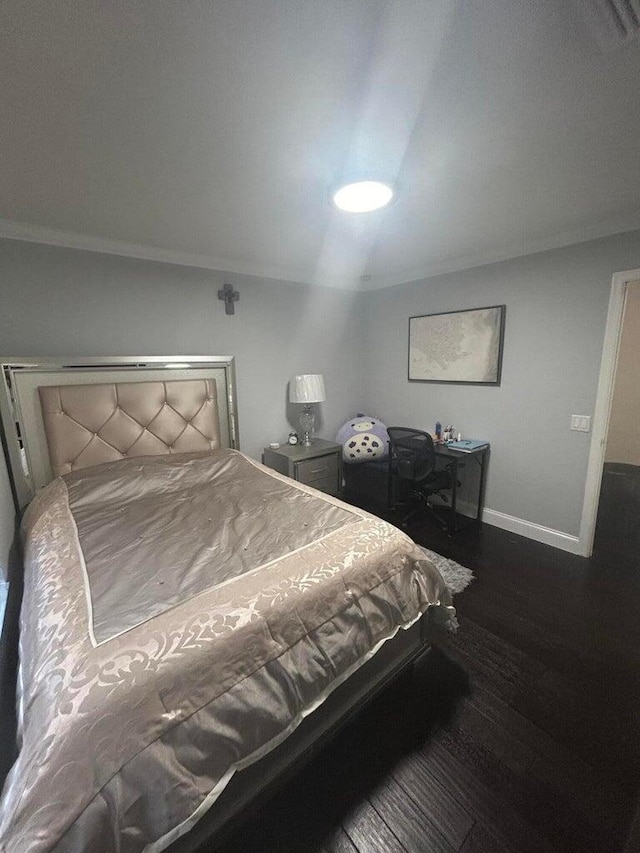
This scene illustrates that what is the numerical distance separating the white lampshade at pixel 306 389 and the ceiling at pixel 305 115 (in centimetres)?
132

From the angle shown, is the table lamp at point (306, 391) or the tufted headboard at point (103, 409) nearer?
the tufted headboard at point (103, 409)

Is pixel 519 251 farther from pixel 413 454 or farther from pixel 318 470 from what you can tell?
pixel 318 470

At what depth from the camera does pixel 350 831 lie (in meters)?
1.06

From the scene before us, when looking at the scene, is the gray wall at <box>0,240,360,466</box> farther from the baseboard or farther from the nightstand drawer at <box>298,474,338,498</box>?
the baseboard

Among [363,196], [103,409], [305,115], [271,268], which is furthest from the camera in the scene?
[271,268]

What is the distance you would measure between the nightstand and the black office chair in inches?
21.8

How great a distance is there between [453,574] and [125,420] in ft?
8.48

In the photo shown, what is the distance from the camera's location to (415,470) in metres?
2.86

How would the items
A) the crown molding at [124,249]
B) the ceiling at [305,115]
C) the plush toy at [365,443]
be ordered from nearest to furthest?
the ceiling at [305,115], the crown molding at [124,249], the plush toy at [365,443]

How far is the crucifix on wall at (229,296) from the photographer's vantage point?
2.79m

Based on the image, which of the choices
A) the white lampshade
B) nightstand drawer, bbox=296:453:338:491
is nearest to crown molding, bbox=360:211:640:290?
the white lampshade

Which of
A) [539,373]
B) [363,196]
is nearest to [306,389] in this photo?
[363,196]

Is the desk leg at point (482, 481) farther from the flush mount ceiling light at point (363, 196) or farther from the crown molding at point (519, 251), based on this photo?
the flush mount ceiling light at point (363, 196)


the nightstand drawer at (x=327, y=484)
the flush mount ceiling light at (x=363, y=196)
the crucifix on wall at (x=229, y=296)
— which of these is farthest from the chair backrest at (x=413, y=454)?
the crucifix on wall at (x=229, y=296)
